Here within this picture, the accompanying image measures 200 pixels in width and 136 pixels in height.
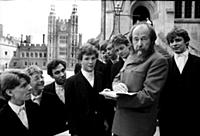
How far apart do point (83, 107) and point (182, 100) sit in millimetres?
1286

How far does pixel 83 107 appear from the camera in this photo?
12.8ft

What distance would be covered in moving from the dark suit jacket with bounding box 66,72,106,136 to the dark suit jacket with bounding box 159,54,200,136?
0.89 meters

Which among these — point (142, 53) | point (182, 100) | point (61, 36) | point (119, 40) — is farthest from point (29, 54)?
point (142, 53)

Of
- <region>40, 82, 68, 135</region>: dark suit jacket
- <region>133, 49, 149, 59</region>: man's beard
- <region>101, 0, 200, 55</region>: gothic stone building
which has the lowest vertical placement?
<region>40, 82, 68, 135</region>: dark suit jacket

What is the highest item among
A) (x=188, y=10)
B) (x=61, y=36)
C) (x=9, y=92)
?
(x=61, y=36)

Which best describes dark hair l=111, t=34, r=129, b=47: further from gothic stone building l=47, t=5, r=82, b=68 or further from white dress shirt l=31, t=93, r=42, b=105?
gothic stone building l=47, t=5, r=82, b=68

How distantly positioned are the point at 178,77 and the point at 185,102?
34 centimetres

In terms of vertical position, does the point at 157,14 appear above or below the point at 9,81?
above

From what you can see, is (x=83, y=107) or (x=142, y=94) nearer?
(x=142, y=94)

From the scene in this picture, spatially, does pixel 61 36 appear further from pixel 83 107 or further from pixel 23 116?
pixel 23 116

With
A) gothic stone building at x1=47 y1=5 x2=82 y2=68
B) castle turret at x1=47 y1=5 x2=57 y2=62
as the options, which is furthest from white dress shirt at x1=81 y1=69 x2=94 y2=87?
gothic stone building at x1=47 y1=5 x2=82 y2=68

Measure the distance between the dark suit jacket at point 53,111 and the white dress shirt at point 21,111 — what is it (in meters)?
0.76

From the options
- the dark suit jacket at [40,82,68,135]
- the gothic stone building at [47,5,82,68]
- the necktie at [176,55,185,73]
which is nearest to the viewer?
the necktie at [176,55,185,73]

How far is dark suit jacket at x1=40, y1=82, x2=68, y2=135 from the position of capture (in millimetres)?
4133
